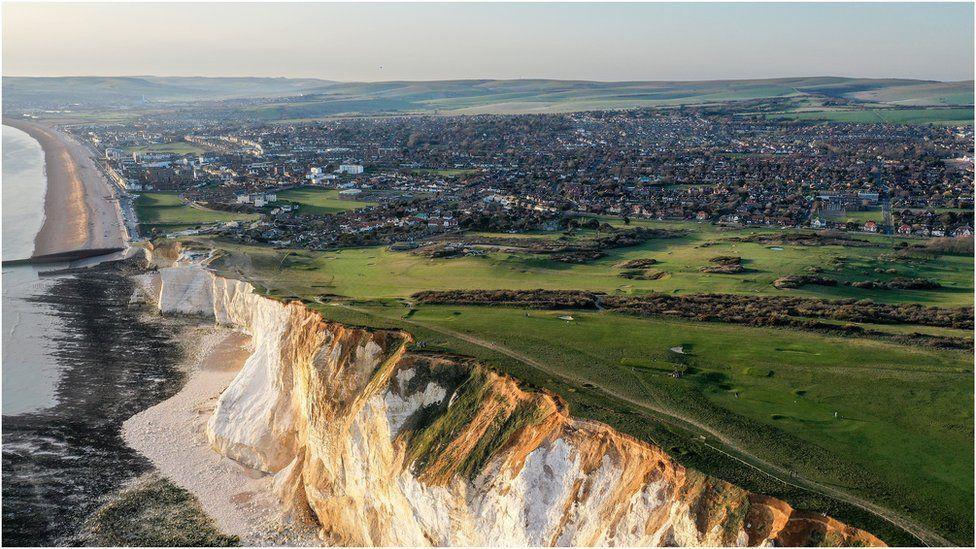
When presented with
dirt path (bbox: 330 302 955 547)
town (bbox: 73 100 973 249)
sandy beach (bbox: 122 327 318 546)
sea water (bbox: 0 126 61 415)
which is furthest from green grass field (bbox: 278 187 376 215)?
dirt path (bbox: 330 302 955 547)

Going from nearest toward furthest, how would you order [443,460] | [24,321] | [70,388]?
[443,460]
[70,388]
[24,321]

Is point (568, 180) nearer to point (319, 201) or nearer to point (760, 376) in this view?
point (319, 201)

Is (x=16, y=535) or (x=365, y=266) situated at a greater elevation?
(x=365, y=266)

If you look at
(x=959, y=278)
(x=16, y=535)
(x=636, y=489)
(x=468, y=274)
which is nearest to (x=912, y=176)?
(x=959, y=278)

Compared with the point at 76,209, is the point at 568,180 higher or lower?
higher

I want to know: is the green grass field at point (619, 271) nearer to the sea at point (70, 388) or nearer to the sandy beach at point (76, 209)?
the sea at point (70, 388)

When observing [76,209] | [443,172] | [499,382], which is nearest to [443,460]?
[499,382]

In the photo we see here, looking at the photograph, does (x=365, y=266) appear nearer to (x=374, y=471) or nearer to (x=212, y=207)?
(x=374, y=471)
